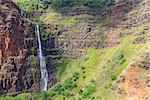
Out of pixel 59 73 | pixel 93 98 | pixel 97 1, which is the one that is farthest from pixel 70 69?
pixel 97 1

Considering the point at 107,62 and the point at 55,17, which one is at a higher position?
the point at 55,17

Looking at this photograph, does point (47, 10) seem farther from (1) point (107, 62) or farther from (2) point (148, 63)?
(2) point (148, 63)

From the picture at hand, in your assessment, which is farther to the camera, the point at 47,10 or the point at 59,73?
the point at 47,10

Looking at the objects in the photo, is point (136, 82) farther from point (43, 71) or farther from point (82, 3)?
point (82, 3)

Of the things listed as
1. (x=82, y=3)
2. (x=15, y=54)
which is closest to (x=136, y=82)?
(x=15, y=54)

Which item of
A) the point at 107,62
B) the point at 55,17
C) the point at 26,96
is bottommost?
the point at 26,96

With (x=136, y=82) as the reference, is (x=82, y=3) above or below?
above

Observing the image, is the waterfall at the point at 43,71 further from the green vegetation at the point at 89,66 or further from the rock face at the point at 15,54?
the green vegetation at the point at 89,66

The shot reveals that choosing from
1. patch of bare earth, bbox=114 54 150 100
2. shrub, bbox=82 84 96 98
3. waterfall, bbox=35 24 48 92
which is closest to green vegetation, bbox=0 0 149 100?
shrub, bbox=82 84 96 98
